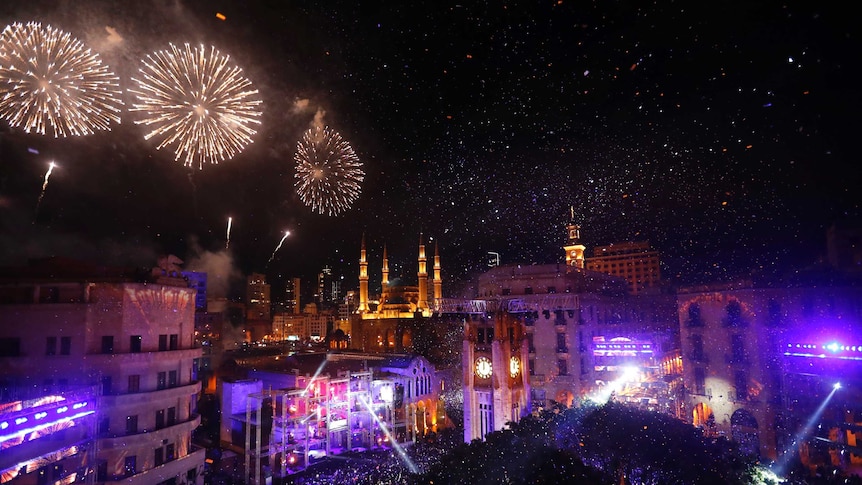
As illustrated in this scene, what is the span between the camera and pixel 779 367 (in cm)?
3044

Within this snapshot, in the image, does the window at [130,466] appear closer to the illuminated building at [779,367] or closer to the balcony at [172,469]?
the balcony at [172,469]

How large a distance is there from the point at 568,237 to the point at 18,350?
228ft

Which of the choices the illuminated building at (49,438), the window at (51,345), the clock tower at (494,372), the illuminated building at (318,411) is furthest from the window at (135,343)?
the clock tower at (494,372)

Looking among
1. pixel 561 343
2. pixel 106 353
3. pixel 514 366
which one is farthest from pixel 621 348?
pixel 106 353

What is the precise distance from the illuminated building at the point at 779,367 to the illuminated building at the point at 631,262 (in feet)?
234

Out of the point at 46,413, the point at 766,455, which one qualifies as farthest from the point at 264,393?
the point at 766,455

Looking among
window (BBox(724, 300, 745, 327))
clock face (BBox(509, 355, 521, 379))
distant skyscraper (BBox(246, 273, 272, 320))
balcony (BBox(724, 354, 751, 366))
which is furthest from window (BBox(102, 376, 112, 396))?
distant skyscraper (BBox(246, 273, 272, 320))

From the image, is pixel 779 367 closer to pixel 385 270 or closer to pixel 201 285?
pixel 385 270

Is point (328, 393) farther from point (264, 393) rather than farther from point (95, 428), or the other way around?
point (95, 428)

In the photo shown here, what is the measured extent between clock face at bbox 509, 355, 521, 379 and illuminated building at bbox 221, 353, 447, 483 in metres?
12.2

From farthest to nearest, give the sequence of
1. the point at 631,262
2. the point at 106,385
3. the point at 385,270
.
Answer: the point at 631,262 → the point at 385,270 → the point at 106,385

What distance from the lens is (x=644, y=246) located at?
106m

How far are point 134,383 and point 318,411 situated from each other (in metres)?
11.8

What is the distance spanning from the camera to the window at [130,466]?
2241cm
